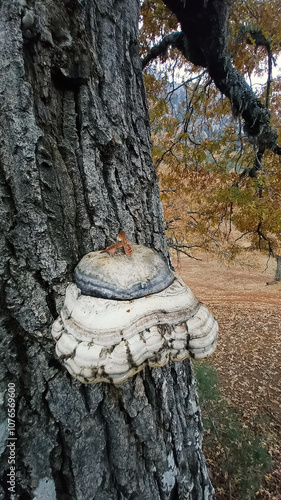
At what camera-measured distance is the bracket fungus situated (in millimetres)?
717

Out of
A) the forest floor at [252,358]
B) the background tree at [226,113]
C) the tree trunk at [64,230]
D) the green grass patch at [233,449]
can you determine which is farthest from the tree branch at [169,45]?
the forest floor at [252,358]

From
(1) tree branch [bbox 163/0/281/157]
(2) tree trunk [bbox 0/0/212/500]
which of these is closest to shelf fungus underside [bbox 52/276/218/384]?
(2) tree trunk [bbox 0/0/212/500]

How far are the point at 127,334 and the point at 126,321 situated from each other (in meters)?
0.04

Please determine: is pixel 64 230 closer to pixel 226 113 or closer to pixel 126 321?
pixel 126 321

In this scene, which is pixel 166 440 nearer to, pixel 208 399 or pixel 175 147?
pixel 208 399

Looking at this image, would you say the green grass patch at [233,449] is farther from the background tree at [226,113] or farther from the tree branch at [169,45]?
the tree branch at [169,45]

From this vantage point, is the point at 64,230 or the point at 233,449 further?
the point at 233,449

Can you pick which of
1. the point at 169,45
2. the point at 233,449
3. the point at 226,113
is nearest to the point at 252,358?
the point at 233,449

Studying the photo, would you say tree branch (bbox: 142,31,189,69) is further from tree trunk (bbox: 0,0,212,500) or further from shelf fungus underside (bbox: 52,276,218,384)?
shelf fungus underside (bbox: 52,276,218,384)

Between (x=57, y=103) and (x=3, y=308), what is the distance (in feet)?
2.83

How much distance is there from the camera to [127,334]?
2.39 ft

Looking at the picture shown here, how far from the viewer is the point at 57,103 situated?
3.43 feet

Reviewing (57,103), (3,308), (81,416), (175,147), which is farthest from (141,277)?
(175,147)

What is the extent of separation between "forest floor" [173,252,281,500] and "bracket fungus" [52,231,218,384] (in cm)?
251
